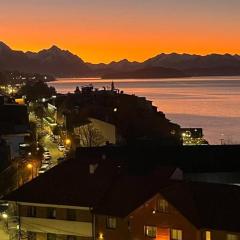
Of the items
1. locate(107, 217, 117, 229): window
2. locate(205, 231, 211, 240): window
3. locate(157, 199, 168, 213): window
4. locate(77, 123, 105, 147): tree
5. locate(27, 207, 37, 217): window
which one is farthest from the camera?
locate(77, 123, 105, 147): tree

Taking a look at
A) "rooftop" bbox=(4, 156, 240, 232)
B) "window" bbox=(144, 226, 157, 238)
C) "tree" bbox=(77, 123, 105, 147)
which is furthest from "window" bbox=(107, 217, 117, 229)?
"tree" bbox=(77, 123, 105, 147)

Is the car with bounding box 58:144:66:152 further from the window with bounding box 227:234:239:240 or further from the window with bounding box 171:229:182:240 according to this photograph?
the window with bounding box 227:234:239:240

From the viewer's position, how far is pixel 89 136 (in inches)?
1460

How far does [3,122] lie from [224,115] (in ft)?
148

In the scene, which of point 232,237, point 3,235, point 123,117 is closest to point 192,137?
point 123,117

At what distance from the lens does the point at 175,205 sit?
47.4 ft

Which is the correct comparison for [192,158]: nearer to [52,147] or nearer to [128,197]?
[128,197]

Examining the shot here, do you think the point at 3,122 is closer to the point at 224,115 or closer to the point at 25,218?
the point at 25,218

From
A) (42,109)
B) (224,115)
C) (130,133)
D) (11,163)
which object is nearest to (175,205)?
(11,163)

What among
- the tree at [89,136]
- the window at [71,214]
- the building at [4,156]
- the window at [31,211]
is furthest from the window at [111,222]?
the tree at [89,136]

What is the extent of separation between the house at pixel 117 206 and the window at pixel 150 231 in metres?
0.03

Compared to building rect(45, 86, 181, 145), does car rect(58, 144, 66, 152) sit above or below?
below

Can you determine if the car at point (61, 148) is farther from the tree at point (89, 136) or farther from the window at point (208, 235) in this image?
the window at point (208, 235)

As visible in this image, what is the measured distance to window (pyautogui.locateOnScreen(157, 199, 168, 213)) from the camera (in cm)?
1466
